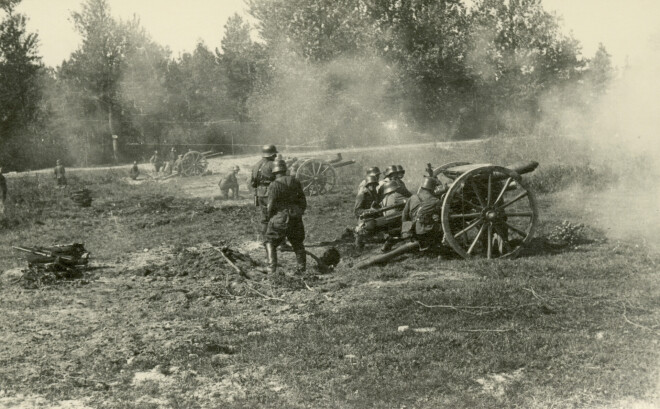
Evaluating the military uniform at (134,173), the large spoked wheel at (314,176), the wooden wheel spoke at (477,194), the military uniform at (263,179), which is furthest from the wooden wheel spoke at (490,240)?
the military uniform at (134,173)

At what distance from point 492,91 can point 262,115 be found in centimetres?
1540

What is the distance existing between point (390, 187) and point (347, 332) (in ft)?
15.4

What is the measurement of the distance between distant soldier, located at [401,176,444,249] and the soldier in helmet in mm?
1714

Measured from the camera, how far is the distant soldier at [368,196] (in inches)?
468

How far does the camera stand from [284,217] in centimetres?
982

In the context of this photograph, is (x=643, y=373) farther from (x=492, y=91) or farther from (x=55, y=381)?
(x=492, y=91)

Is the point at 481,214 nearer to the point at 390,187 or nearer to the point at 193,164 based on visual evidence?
the point at 390,187

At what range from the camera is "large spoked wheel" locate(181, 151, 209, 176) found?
28.0 meters

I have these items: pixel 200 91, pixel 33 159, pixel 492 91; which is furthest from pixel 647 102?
pixel 200 91

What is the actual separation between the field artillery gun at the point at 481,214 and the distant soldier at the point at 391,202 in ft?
2.45

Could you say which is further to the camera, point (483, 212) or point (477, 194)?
point (483, 212)

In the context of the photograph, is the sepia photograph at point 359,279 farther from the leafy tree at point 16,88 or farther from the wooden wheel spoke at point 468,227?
the leafy tree at point 16,88

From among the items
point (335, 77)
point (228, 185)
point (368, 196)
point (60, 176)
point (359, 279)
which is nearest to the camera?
point (359, 279)

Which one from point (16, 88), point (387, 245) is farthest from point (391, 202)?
point (16, 88)
